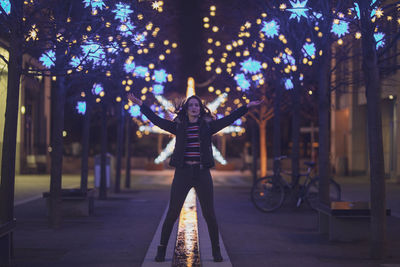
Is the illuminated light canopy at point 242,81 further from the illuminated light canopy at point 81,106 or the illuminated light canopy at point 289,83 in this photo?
the illuminated light canopy at point 81,106

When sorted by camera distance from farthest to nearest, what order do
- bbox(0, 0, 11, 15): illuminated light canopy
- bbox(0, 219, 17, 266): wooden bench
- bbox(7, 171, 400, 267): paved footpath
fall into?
bbox(0, 0, 11, 15): illuminated light canopy, bbox(7, 171, 400, 267): paved footpath, bbox(0, 219, 17, 266): wooden bench

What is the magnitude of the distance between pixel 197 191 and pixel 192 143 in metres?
0.57

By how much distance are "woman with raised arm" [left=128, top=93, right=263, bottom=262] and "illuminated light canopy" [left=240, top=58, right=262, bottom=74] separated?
8.00m

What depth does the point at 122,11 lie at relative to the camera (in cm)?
1060

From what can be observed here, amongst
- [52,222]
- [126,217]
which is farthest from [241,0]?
[52,222]

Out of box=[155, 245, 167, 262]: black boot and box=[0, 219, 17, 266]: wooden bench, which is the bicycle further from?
box=[0, 219, 17, 266]: wooden bench

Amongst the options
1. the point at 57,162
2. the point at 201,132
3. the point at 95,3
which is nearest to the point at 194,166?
the point at 201,132

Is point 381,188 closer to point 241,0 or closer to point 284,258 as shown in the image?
point 284,258

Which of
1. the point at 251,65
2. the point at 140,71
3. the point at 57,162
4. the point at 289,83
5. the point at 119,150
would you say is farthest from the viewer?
the point at 119,150

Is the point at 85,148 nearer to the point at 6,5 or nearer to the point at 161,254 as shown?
the point at 6,5

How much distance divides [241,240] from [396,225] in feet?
11.5

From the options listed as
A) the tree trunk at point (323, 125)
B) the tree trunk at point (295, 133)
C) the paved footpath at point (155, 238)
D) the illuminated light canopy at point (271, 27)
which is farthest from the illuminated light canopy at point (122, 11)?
the tree trunk at point (295, 133)

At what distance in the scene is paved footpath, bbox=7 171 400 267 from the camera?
8203mm

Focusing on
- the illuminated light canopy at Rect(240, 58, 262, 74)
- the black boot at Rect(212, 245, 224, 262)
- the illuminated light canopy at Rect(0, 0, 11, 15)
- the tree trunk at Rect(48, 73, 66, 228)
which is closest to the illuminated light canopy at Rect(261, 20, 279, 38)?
the illuminated light canopy at Rect(240, 58, 262, 74)
